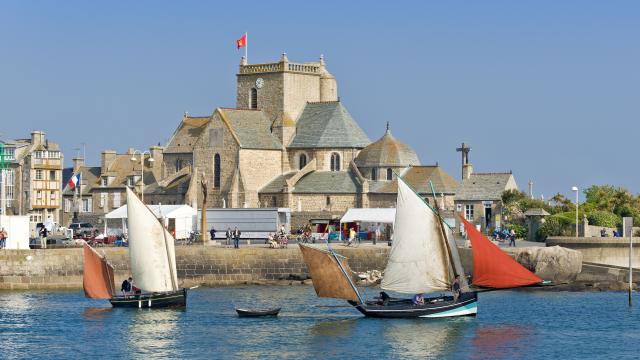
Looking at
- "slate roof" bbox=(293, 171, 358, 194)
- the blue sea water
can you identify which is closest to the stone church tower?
"slate roof" bbox=(293, 171, 358, 194)

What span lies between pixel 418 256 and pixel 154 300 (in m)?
13.7

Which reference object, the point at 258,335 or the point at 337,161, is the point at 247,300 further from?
the point at 337,161

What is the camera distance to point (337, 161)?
123 metres

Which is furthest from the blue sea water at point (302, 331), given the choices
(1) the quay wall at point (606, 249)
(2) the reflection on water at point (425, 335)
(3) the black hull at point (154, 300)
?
(1) the quay wall at point (606, 249)

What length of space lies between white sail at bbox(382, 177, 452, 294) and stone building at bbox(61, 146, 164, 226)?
198 ft

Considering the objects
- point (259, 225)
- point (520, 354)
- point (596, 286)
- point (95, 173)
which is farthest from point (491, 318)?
point (95, 173)

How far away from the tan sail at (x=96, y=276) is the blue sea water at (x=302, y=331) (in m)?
0.86

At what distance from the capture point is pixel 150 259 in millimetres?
71562

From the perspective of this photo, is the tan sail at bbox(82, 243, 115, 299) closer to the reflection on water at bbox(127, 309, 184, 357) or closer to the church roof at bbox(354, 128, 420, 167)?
the reflection on water at bbox(127, 309, 184, 357)

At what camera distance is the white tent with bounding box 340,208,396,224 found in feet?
341

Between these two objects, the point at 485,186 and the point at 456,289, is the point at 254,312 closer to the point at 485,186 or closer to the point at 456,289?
the point at 456,289

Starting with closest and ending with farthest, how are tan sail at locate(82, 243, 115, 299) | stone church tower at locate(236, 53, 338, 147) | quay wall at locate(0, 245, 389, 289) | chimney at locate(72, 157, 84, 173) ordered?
tan sail at locate(82, 243, 115, 299)
quay wall at locate(0, 245, 389, 289)
stone church tower at locate(236, 53, 338, 147)
chimney at locate(72, 157, 84, 173)

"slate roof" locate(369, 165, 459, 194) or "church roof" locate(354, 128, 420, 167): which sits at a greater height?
"church roof" locate(354, 128, 420, 167)

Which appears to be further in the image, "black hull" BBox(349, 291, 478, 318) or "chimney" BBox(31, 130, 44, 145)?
"chimney" BBox(31, 130, 44, 145)
